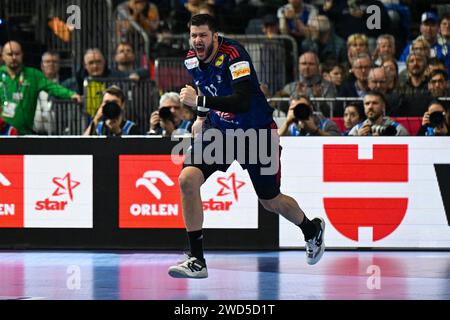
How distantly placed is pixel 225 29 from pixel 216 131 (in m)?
6.43

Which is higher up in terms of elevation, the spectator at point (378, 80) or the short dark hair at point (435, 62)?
the short dark hair at point (435, 62)

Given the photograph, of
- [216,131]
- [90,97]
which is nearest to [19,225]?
[90,97]

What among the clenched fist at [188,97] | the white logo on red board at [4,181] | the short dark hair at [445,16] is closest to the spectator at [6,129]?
the white logo on red board at [4,181]

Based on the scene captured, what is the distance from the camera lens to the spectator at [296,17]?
14.5 meters

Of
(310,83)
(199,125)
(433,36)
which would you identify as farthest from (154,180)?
(433,36)

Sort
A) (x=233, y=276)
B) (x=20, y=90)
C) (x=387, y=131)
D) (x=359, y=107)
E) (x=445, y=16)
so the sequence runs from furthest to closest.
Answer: (x=445, y=16) → (x=20, y=90) → (x=359, y=107) → (x=387, y=131) → (x=233, y=276)

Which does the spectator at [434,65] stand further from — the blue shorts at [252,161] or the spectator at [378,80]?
the blue shorts at [252,161]

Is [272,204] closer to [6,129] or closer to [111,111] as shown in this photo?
[111,111]

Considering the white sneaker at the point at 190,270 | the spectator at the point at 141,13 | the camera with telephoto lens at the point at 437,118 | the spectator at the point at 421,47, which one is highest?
the spectator at the point at 141,13

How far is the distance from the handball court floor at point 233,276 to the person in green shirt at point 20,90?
1726mm

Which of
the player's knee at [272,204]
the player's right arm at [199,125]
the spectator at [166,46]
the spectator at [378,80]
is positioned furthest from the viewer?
the spectator at [166,46]

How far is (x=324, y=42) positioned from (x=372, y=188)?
3329 millimetres

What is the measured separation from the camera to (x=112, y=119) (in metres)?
11.9

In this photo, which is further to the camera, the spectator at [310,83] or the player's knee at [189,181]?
the spectator at [310,83]
